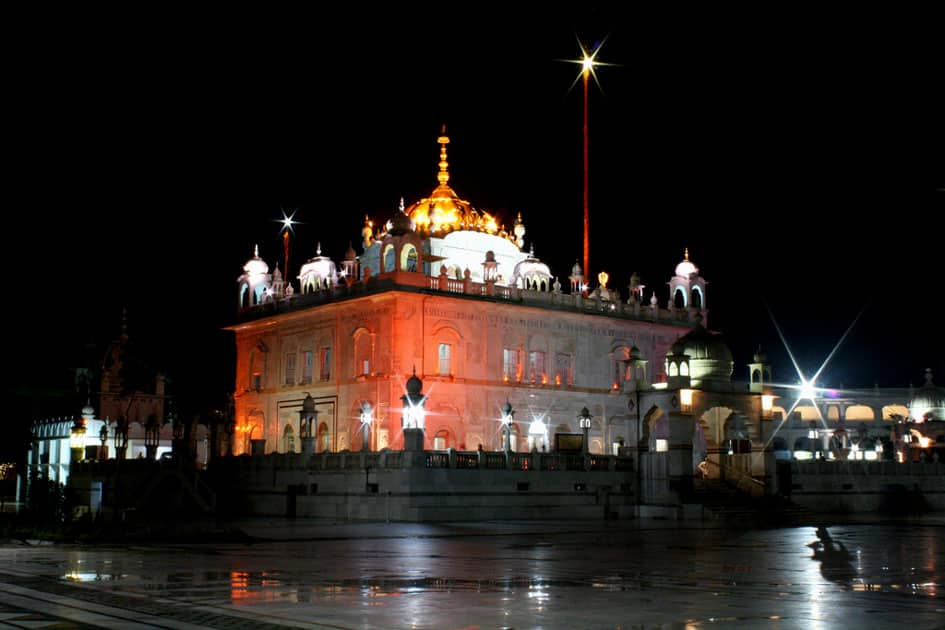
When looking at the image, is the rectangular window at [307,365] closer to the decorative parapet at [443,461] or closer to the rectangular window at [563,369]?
the rectangular window at [563,369]

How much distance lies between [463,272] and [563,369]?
6958mm

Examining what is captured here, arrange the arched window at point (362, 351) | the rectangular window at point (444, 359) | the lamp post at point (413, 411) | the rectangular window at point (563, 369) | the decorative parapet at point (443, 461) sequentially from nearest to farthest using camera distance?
1. the lamp post at point (413, 411)
2. the decorative parapet at point (443, 461)
3. the rectangular window at point (444, 359)
4. the arched window at point (362, 351)
5. the rectangular window at point (563, 369)

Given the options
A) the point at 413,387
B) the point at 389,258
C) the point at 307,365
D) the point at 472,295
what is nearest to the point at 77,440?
the point at 307,365

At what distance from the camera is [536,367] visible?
181 ft

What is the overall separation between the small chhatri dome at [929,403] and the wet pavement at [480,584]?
40.4 meters

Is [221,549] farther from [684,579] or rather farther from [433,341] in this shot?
[433,341]

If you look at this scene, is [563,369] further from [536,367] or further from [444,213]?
[444,213]

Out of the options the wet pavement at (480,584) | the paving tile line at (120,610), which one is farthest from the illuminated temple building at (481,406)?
the paving tile line at (120,610)

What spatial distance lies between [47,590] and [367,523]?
66.4ft

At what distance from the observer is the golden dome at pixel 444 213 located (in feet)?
200

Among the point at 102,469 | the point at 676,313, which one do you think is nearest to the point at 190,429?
the point at 102,469

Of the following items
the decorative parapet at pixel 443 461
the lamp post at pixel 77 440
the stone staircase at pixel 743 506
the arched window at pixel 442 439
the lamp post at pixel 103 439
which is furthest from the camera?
the lamp post at pixel 77 440

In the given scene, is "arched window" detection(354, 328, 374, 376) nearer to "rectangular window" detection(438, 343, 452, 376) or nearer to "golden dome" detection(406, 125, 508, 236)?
"rectangular window" detection(438, 343, 452, 376)

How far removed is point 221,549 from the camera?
21062mm
